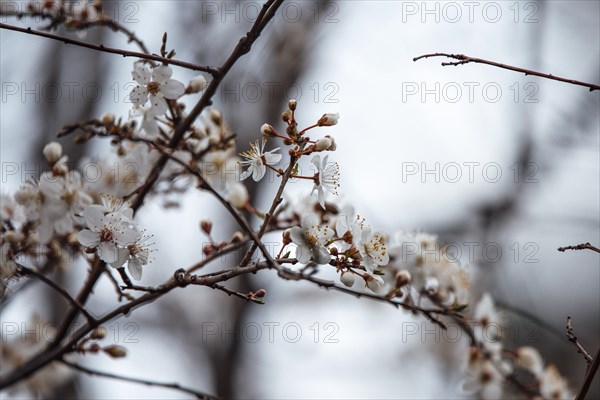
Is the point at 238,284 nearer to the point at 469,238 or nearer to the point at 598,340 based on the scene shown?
the point at 469,238

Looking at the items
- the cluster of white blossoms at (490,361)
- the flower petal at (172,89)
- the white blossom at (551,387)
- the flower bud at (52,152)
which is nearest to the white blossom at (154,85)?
the flower petal at (172,89)

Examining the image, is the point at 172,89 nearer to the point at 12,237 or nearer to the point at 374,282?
the point at 12,237

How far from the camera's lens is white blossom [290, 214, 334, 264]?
4.58ft

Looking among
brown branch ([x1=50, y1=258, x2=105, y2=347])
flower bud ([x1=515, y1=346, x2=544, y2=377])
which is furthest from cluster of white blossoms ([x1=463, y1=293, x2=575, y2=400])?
brown branch ([x1=50, y1=258, x2=105, y2=347])

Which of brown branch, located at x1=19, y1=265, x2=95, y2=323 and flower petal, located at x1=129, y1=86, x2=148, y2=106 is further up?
flower petal, located at x1=129, y1=86, x2=148, y2=106

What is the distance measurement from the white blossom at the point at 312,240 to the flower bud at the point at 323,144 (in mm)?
153

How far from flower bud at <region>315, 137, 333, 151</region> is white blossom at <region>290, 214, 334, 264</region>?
0.50 ft

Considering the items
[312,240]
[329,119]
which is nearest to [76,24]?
[329,119]

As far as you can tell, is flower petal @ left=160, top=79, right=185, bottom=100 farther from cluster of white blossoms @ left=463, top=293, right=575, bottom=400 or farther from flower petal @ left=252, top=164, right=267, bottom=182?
cluster of white blossoms @ left=463, top=293, right=575, bottom=400

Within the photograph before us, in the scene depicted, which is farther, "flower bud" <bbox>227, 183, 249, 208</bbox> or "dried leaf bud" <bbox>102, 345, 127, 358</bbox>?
"dried leaf bud" <bbox>102, 345, 127, 358</bbox>

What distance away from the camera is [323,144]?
1420 millimetres

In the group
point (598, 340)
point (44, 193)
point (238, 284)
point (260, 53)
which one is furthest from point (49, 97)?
point (598, 340)

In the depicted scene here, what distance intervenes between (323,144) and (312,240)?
0.21 meters

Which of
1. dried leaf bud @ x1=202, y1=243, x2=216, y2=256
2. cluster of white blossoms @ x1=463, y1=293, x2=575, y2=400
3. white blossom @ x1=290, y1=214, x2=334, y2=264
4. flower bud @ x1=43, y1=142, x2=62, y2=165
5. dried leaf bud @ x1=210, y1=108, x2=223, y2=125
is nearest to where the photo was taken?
white blossom @ x1=290, y1=214, x2=334, y2=264
